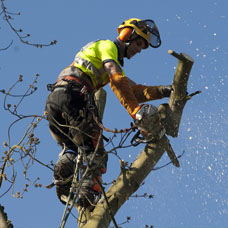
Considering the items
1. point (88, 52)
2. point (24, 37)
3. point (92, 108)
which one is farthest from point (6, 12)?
point (92, 108)

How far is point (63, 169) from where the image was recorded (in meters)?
5.95

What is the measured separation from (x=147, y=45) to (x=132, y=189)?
2139 mm

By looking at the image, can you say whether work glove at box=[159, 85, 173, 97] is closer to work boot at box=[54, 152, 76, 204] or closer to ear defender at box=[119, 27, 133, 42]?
ear defender at box=[119, 27, 133, 42]

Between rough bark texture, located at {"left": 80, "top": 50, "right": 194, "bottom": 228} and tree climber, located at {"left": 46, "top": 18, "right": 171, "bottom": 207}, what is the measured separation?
30 centimetres

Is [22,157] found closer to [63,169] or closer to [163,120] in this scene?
[63,169]

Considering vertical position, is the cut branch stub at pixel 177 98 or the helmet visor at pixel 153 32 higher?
the helmet visor at pixel 153 32

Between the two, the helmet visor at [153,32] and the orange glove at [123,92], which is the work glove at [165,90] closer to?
the orange glove at [123,92]

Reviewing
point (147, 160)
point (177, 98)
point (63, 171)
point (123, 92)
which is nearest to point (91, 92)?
point (123, 92)

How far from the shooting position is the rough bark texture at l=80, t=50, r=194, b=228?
5.17 m

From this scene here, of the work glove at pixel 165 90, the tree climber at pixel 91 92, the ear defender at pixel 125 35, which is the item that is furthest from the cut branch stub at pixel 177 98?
the ear defender at pixel 125 35

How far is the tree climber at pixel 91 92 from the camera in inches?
228

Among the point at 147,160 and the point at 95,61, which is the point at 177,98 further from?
the point at 95,61

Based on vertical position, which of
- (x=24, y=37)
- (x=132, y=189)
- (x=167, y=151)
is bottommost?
(x=132, y=189)

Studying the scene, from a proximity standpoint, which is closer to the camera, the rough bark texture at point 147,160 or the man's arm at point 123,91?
the rough bark texture at point 147,160
